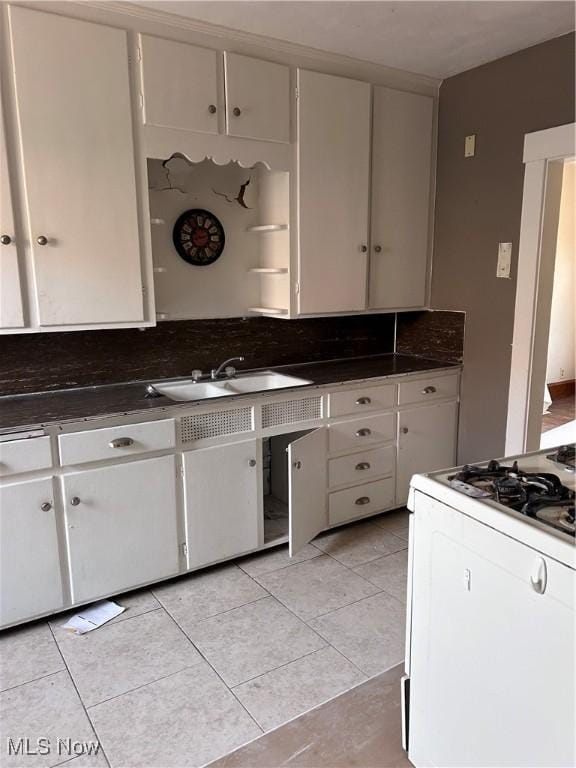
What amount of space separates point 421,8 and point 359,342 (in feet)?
6.15

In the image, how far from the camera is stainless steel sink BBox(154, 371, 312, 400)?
291 centimetres

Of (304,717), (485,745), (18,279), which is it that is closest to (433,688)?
(485,745)

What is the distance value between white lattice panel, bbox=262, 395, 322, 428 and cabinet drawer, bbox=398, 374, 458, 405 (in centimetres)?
57

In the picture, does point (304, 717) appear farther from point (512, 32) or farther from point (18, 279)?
point (512, 32)

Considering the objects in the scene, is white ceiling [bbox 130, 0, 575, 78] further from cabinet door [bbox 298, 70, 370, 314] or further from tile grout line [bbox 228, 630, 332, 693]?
tile grout line [bbox 228, 630, 332, 693]

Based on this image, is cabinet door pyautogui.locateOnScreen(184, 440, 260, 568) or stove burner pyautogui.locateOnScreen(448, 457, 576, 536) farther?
cabinet door pyautogui.locateOnScreen(184, 440, 260, 568)

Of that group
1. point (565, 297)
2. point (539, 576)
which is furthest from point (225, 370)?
point (565, 297)

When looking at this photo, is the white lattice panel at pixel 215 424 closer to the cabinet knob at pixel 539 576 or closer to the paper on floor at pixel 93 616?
the paper on floor at pixel 93 616

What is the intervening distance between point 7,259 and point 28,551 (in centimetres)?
117

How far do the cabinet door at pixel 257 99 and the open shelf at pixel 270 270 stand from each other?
2.10 ft

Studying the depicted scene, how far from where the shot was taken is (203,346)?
10.2 ft

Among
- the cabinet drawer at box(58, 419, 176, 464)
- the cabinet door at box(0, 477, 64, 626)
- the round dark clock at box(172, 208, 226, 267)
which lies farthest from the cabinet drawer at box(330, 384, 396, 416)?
the cabinet door at box(0, 477, 64, 626)

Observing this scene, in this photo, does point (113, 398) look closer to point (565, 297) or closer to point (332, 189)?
point (332, 189)

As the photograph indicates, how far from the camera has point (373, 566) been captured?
278 cm
